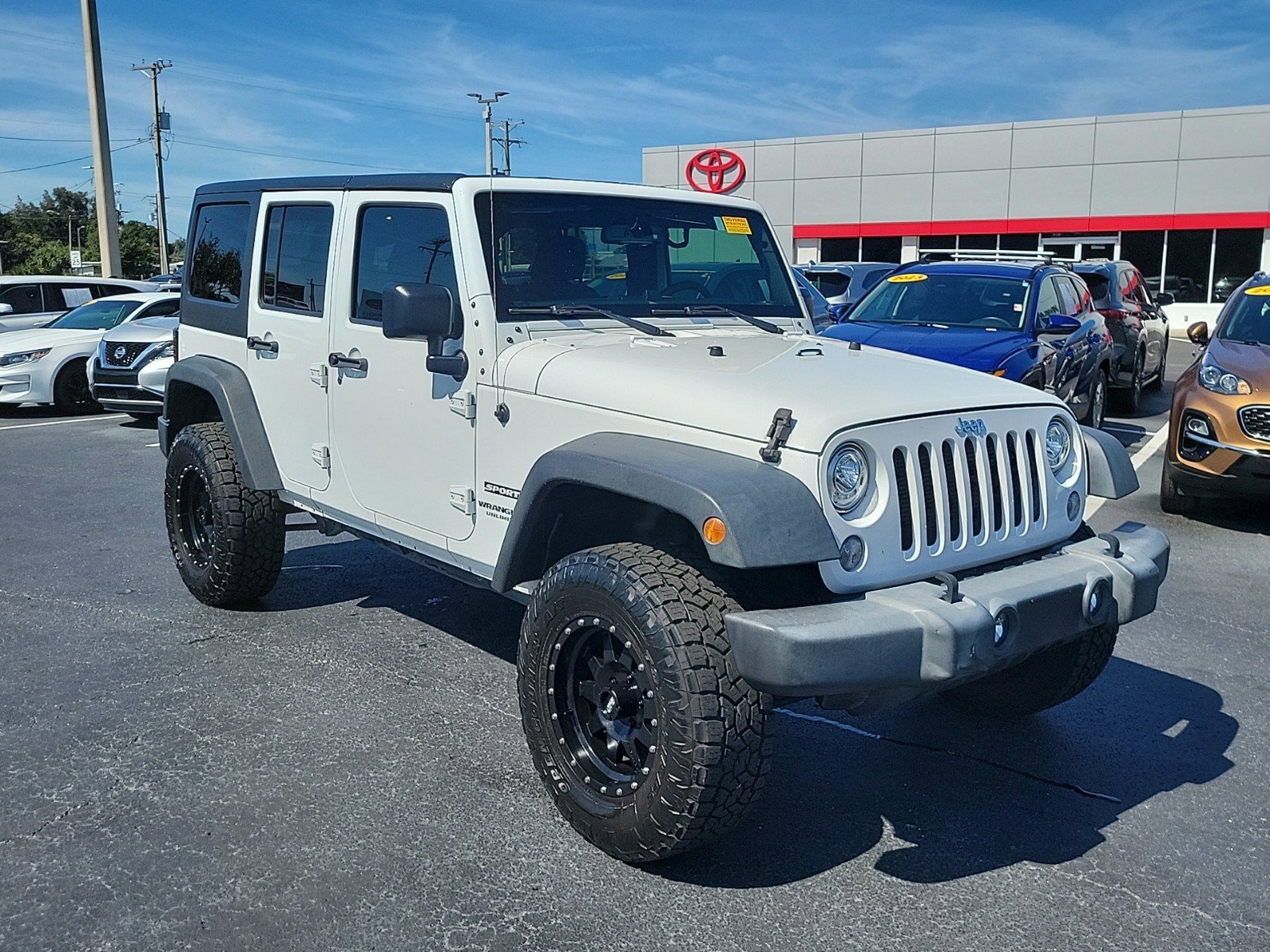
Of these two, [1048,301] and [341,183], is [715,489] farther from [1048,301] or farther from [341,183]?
[1048,301]

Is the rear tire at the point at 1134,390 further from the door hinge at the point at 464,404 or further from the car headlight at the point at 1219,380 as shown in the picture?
the door hinge at the point at 464,404

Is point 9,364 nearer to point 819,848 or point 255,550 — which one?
point 255,550

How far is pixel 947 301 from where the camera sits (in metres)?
9.77

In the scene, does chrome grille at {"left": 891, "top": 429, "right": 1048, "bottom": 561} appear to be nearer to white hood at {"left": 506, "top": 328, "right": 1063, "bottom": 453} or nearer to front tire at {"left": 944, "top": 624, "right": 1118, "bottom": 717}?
white hood at {"left": 506, "top": 328, "right": 1063, "bottom": 453}

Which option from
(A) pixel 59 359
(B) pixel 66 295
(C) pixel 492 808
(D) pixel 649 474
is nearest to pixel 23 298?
(B) pixel 66 295

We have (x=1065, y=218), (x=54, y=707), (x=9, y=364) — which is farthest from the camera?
(x=1065, y=218)

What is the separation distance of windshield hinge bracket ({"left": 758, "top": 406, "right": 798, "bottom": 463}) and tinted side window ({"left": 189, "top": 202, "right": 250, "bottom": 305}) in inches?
127

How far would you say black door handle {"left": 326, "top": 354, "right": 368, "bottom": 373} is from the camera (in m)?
4.59

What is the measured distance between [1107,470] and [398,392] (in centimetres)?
254

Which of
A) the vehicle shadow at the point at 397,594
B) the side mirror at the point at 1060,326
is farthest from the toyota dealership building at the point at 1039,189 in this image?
the vehicle shadow at the point at 397,594

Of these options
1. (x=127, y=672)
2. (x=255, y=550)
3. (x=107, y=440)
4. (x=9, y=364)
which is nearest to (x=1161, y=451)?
(x=255, y=550)

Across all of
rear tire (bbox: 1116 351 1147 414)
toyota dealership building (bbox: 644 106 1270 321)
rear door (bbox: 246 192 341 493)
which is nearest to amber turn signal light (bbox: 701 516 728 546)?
rear door (bbox: 246 192 341 493)

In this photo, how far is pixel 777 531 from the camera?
297cm

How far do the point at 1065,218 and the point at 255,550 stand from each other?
31177 millimetres
